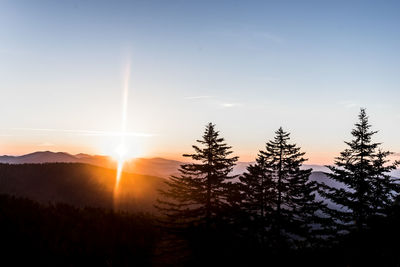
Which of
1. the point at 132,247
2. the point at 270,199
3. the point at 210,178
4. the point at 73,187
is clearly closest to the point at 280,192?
the point at 270,199

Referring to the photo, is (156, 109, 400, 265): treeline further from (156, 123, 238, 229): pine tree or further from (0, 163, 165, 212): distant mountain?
(0, 163, 165, 212): distant mountain

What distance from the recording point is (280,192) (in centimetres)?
2555

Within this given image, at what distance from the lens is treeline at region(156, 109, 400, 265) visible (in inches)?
808

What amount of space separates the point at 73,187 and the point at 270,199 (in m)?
104

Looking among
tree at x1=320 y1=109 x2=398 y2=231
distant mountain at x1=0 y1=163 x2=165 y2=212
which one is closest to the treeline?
tree at x1=320 y1=109 x2=398 y2=231

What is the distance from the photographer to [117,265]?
61.8 ft

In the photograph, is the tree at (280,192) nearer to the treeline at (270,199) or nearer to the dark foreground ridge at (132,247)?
the treeline at (270,199)

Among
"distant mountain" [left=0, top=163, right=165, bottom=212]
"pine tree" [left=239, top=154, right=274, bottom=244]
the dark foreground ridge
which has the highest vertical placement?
"pine tree" [left=239, top=154, right=274, bottom=244]

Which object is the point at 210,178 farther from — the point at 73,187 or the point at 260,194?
the point at 73,187

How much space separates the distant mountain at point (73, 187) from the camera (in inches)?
4001

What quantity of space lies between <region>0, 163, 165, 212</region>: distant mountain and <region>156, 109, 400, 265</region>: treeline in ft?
259

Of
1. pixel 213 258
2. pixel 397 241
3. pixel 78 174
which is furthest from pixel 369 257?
pixel 78 174

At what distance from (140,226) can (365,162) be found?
22824mm

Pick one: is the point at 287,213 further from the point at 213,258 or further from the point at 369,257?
the point at 369,257
